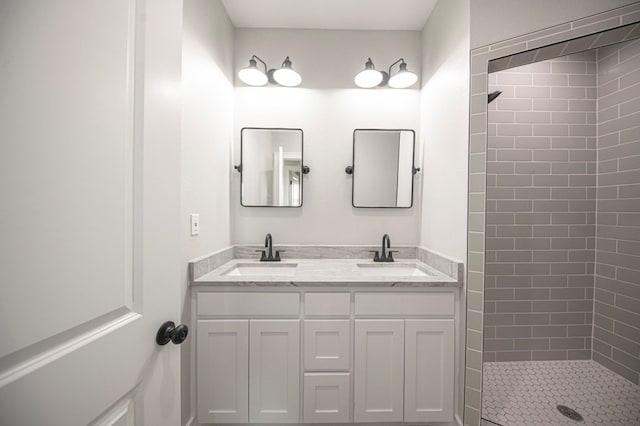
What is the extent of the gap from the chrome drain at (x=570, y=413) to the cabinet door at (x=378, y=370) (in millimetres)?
1004

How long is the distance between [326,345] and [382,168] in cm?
128

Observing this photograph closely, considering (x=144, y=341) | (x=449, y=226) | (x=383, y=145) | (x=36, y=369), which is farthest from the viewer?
(x=383, y=145)

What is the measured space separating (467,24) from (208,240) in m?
1.88

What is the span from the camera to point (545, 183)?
→ 1.84 m

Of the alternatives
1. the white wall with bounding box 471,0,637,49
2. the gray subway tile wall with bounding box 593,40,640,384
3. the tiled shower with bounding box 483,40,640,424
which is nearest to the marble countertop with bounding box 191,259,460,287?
the tiled shower with bounding box 483,40,640,424

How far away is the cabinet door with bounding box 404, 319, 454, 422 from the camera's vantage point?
132 cm

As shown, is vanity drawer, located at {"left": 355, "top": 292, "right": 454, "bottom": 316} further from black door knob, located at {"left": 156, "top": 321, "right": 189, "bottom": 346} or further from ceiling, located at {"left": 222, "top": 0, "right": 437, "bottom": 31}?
ceiling, located at {"left": 222, "top": 0, "right": 437, "bottom": 31}

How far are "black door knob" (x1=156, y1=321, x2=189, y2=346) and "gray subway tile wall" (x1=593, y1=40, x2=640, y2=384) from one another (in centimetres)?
270

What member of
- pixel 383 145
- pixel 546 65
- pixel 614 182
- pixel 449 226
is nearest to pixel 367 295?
pixel 449 226

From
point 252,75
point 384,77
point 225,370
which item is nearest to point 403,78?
point 384,77

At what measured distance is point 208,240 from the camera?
1484mm

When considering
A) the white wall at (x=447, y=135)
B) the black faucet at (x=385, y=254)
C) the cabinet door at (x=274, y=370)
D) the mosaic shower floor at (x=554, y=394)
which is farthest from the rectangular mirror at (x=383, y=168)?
the mosaic shower floor at (x=554, y=394)

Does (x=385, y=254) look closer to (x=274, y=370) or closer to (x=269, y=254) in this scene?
(x=269, y=254)

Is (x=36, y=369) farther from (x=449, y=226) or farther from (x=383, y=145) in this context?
(x=383, y=145)
